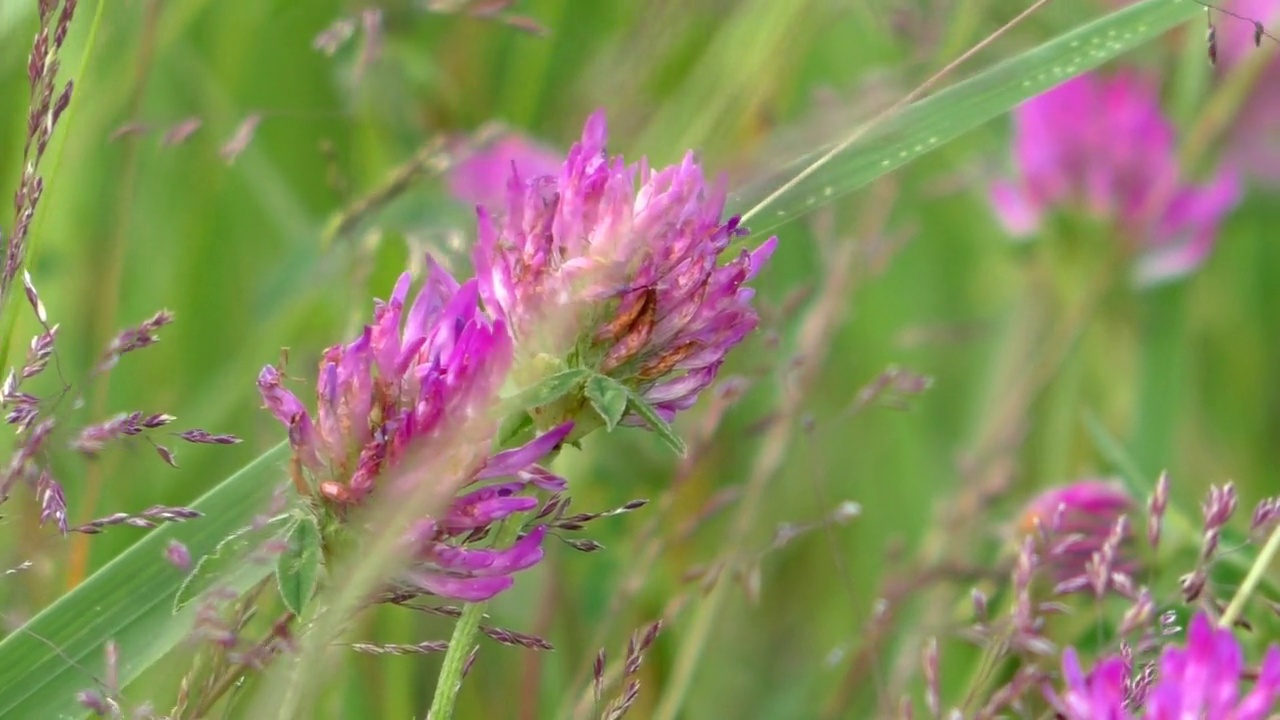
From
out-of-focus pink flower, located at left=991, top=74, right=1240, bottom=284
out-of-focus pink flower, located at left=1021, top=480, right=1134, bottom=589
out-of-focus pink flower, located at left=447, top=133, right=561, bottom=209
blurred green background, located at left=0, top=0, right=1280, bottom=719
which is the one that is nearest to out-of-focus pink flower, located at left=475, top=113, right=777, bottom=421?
blurred green background, located at left=0, top=0, right=1280, bottom=719

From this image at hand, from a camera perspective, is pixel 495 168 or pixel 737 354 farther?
pixel 737 354

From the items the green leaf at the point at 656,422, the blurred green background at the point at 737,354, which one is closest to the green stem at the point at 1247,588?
the green leaf at the point at 656,422

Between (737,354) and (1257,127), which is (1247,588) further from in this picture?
(1257,127)

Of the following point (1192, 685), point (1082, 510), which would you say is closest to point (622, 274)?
point (1192, 685)

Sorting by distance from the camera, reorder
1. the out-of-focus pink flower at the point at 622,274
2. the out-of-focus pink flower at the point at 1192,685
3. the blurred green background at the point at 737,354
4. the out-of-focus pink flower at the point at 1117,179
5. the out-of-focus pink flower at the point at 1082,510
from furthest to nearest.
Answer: the out-of-focus pink flower at the point at 1117,179
the blurred green background at the point at 737,354
the out-of-focus pink flower at the point at 1082,510
the out-of-focus pink flower at the point at 622,274
the out-of-focus pink flower at the point at 1192,685

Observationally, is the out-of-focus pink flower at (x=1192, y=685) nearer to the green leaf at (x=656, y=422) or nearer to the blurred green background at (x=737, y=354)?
the green leaf at (x=656, y=422)

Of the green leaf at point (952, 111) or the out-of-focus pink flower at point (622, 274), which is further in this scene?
the green leaf at point (952, 111)
